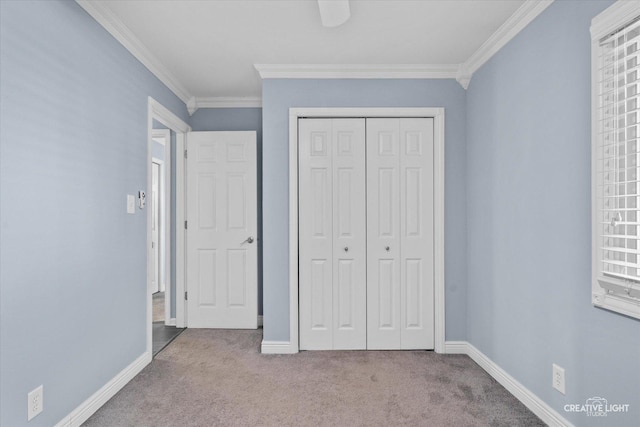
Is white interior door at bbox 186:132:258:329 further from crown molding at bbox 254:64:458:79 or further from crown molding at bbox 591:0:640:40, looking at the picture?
crown molding at bbox 591:0:640:40

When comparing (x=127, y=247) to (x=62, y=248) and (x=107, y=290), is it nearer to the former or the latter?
(x=107, y=290)

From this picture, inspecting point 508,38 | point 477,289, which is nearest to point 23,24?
point 508,38

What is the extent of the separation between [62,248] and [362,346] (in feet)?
7.78

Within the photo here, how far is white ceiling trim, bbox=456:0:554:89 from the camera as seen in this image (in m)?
2.11

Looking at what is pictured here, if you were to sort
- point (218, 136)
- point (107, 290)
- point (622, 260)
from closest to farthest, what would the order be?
point (622, 260), point (107, 290), point (218, 136)

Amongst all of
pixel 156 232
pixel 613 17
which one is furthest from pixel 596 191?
pixel 156 232

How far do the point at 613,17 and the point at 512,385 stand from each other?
218 cm

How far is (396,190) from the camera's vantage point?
10.2 ft

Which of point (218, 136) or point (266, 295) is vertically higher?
point (218, 136)

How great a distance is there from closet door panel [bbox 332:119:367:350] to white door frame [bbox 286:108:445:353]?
0.70 ft

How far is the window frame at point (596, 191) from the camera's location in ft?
4.90

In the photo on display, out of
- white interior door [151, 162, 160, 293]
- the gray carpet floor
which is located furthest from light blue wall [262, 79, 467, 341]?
white interior door [151, 162, 160, 293]

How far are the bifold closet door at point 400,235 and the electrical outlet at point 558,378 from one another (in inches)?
46.9

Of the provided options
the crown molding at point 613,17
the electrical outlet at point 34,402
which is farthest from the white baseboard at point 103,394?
the crown molding at point 613,17
